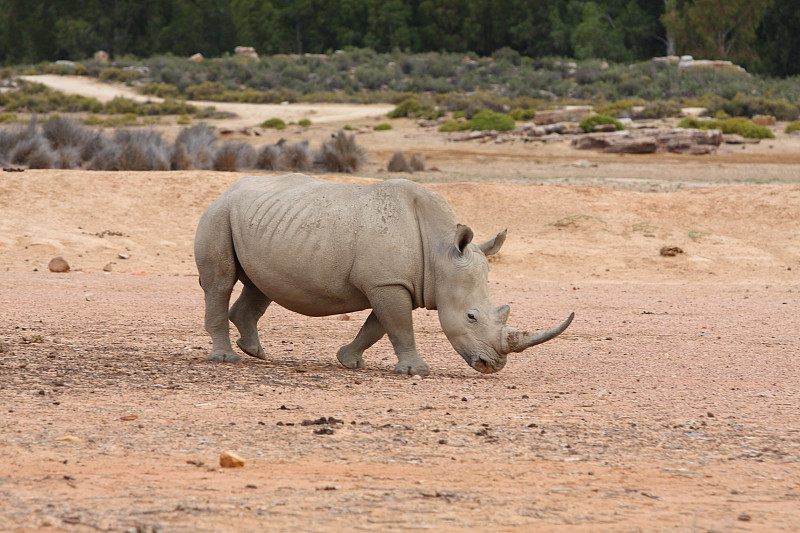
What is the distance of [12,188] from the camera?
18312 millimetres

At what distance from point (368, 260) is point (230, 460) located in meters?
2.85

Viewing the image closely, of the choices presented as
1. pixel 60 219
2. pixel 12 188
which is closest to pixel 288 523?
pixel 60 219

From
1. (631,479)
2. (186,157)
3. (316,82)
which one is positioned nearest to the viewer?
(631,479)

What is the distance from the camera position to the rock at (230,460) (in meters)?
4.66

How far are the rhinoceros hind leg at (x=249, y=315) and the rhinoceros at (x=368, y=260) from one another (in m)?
0.28

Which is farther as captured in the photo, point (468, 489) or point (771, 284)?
point (771, 284)

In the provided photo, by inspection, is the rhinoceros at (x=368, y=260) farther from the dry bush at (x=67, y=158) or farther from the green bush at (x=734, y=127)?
the green bush at (x=734, y=127)

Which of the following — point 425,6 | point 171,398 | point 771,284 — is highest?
point 425,6

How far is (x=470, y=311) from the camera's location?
7.26 metres

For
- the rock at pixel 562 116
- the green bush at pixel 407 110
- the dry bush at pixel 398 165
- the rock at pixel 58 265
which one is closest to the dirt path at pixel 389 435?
the rock at pixel 58 265

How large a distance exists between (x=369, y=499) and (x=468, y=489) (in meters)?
0.47

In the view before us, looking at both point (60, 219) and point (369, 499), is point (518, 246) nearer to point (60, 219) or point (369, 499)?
point (60, 219)

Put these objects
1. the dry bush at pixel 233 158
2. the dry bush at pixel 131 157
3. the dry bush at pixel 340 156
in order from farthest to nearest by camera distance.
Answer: the dry bush at pixel 340 156 < the dry bush at pixel 233 158 < the dry bush at pixel 131 157

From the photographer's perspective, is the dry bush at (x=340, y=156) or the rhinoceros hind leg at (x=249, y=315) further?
the dry bush at (x=340, y=156)
